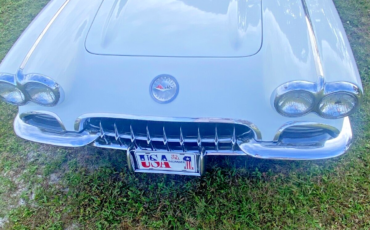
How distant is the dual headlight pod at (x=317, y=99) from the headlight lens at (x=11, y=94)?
1.39 m

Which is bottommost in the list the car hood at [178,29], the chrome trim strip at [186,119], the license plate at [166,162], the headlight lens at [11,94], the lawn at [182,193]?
the lawn at [182,193]

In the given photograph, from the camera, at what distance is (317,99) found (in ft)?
5.29

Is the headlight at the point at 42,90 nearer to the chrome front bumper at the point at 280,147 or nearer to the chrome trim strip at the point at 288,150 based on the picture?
the chrome front bumper at the point at 280,147

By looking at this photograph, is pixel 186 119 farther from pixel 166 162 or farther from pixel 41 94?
pixel 41 94

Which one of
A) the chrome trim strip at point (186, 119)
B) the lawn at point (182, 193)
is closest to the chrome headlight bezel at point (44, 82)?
the chrome trim strip at point (186, 119)

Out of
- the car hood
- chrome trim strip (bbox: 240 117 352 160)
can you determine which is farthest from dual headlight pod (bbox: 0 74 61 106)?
chrome trim strip (bbox: 240 117 352 160)

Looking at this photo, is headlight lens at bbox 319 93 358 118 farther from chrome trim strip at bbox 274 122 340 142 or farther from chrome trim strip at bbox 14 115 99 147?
chrome trim strip at bbox 14 115 99 147

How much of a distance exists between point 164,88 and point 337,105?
889 mm

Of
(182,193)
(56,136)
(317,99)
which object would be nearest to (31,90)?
(56,136)

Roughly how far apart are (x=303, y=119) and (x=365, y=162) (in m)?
0.99

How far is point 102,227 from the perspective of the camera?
2119 mm

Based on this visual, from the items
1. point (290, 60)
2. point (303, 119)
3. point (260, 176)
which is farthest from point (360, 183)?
point (290, 60)

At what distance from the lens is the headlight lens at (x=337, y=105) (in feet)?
5.31

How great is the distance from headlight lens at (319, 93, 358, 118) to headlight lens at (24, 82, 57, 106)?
1.42 m
